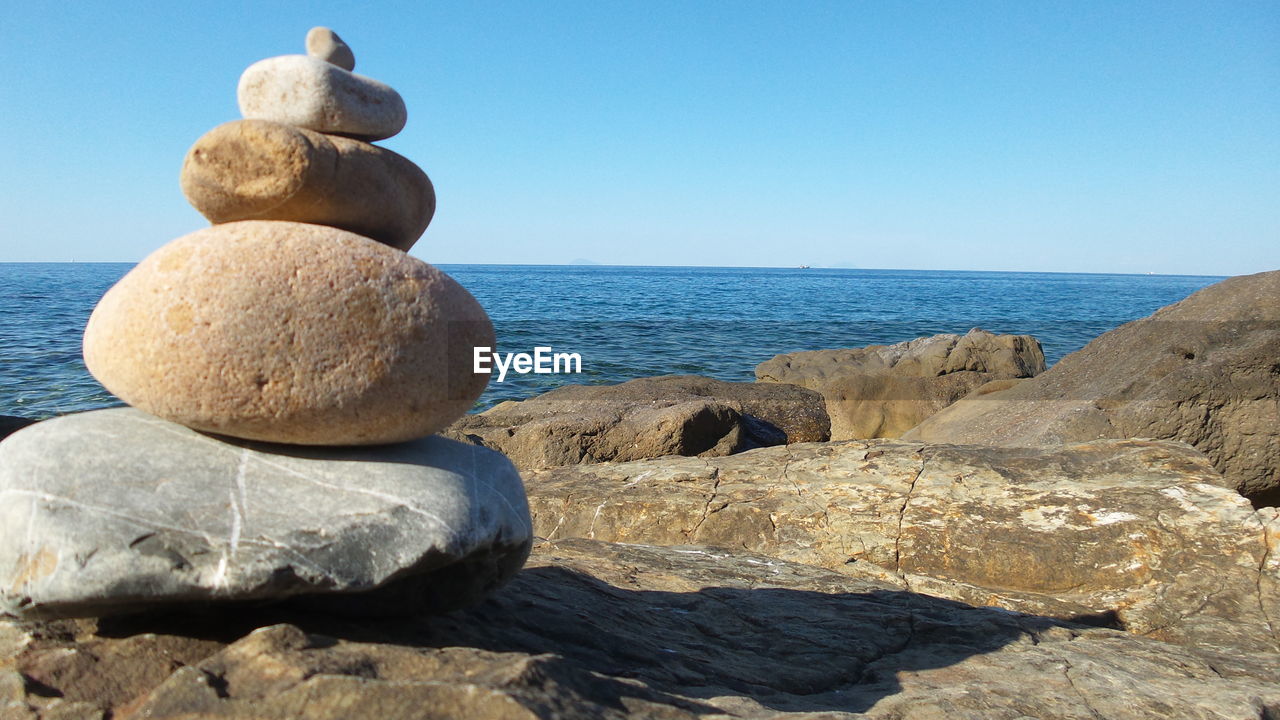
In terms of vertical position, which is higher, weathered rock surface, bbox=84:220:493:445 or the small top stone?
the small top stone

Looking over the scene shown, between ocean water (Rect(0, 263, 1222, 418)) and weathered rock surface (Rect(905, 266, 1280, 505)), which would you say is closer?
weathered rock surface (Rect(905, 266, 1280, 505))

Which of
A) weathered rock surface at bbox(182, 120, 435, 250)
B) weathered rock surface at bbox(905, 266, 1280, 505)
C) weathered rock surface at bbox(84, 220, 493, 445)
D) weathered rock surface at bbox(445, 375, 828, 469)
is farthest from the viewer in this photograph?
weathered rock surface at bbox(445, 375, 828, 469)

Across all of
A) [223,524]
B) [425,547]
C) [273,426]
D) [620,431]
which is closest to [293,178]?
[273,426]

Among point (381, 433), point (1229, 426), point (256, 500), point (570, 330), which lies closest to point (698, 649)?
point (381, 433)

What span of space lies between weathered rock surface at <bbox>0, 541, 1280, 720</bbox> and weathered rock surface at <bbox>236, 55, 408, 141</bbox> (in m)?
1.95

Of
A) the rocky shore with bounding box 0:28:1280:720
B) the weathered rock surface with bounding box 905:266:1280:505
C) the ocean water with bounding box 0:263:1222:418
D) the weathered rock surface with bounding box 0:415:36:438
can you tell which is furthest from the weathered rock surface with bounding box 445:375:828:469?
the ocean water with bounding box 0:263:1222:418

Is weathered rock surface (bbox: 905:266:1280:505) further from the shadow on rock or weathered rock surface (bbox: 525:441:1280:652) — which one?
the shadow on rock

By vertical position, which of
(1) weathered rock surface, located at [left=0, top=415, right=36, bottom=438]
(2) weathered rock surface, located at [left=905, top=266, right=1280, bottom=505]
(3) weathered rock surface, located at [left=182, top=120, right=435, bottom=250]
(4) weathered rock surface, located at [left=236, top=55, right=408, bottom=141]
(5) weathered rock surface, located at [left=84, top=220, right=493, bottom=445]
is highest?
(4) weathered rock surface, located at [left=236, top=55, right=408, bottom=141]

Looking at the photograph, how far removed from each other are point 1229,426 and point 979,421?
2.04 meters

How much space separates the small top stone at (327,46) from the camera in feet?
12.2

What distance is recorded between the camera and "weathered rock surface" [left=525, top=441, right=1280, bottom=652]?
4715mm

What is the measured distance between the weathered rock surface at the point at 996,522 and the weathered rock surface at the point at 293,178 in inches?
121

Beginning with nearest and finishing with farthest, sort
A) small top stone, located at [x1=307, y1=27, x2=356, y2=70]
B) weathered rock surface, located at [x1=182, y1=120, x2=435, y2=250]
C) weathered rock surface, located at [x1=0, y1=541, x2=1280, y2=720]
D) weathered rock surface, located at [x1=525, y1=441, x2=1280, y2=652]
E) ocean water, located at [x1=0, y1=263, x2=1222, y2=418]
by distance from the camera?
weathered rock surface, located at [x1=0, y1=541, x2=1280, y2=720]
weathered rock surface, located at [x1=182, y1=120, x2=435, y2=250]
small top stone, located at [x1=307, y1=27, x2=356, y2=70]
weathered rock surface, located at [x1=525, y1=441, x2=1280, y2=652]
ocean water, located at [x1=0, y1=263, x2=1222, y2=418]

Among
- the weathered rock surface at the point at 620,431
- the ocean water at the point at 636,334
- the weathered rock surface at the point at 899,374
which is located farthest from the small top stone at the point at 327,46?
the ocean water at the point at 636,334
